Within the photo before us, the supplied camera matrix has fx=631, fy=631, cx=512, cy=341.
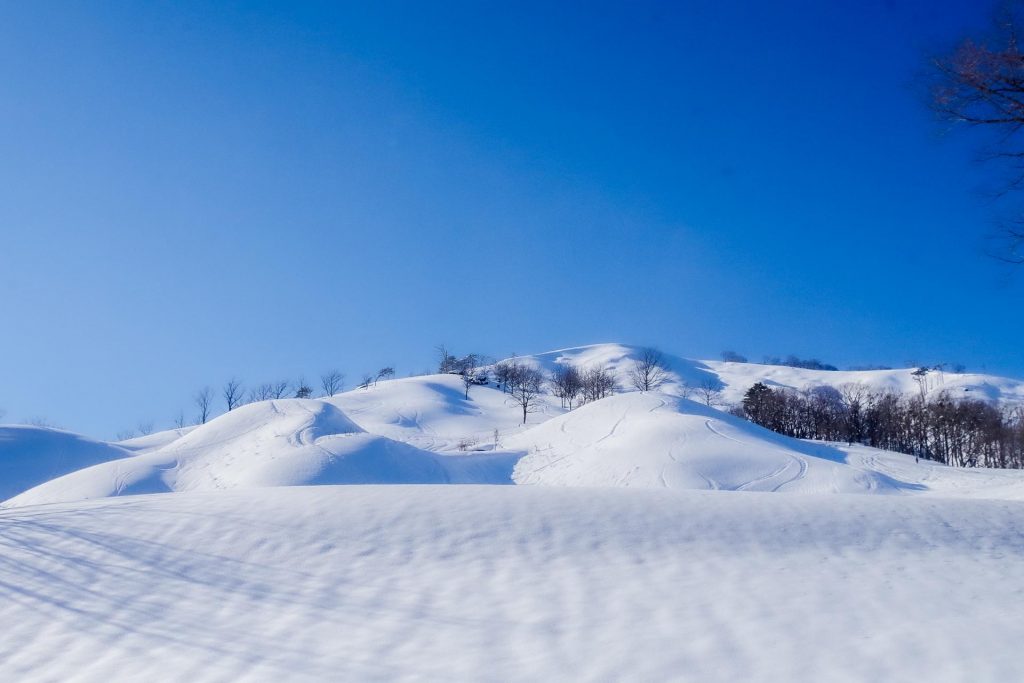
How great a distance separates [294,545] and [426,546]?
1661mm

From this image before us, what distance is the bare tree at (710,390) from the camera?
106188mm

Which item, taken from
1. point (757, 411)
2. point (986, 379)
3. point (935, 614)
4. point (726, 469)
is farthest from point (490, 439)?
point (986, 379)

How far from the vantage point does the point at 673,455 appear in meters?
24.9

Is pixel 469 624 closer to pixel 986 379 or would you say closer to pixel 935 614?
pixel 935 614

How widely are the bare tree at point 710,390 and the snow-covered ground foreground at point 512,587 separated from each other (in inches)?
3726

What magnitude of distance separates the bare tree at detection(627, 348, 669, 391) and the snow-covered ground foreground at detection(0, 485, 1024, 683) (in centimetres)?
8897

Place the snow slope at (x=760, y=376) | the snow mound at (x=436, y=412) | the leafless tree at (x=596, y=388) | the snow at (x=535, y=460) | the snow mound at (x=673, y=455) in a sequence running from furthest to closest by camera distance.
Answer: the snow slope at (x=760, y=376), the leafless tree at (x=596, y=388), the snow mound at (x=436, y=412), the snow mound at (x=673, y=455), the snow at (x=535, y=460)

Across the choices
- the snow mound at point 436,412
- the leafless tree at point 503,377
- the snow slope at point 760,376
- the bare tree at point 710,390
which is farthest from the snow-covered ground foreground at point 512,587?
the snow slope at point 760,376

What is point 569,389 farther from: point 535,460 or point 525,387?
point 535,460

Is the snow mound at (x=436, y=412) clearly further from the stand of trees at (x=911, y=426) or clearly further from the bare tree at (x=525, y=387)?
the stand of trees at (x=911, y=426)

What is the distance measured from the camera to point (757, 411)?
70.2 m

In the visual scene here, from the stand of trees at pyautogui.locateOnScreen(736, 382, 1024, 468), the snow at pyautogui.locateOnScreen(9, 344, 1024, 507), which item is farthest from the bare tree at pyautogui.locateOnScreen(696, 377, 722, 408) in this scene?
the snow at pyautogui.locateOnScreen(9, 344, 1024, 507)

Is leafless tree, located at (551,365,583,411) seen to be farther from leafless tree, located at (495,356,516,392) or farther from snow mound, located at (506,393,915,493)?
snow mound, located at (506,393,915,493)

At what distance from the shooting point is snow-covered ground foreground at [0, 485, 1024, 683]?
509 cm
